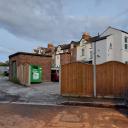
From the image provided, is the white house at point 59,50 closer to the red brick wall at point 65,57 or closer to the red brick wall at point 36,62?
the red brick wall at point 65,57

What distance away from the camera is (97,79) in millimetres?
14938

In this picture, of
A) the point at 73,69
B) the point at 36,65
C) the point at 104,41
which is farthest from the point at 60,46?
the point at 73,69

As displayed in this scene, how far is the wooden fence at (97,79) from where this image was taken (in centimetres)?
1469

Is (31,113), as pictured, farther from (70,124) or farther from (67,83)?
(67,83)

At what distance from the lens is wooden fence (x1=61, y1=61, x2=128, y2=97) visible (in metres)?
14.7

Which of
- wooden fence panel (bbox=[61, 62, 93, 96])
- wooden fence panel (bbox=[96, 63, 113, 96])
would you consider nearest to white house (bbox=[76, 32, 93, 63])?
wooden fence panel (bbox=[61, 62, 93, 96])

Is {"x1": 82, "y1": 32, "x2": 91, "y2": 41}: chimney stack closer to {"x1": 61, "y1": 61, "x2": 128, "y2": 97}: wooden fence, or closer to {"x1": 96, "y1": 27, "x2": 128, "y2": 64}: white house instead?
{"x1": 96, "y1": 27, "x2": 128, "y2": 64}: white house

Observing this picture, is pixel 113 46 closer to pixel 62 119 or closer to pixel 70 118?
pixel 70 118

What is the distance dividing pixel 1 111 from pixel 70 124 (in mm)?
3781

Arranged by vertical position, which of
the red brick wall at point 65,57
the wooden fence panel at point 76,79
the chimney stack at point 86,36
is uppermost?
the chimney stack at point 86,36

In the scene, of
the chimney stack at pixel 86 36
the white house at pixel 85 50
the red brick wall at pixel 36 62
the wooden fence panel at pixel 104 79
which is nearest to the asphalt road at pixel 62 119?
the wooden fence panel at pixel 104 79

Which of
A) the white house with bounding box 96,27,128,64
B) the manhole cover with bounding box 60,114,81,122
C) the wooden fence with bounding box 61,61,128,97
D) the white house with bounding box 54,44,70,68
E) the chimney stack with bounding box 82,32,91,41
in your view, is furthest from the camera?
the white house with bounding box 54,44,70,68

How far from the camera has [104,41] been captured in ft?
122

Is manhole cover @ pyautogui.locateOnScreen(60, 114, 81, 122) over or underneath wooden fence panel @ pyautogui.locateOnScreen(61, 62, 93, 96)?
underneath
